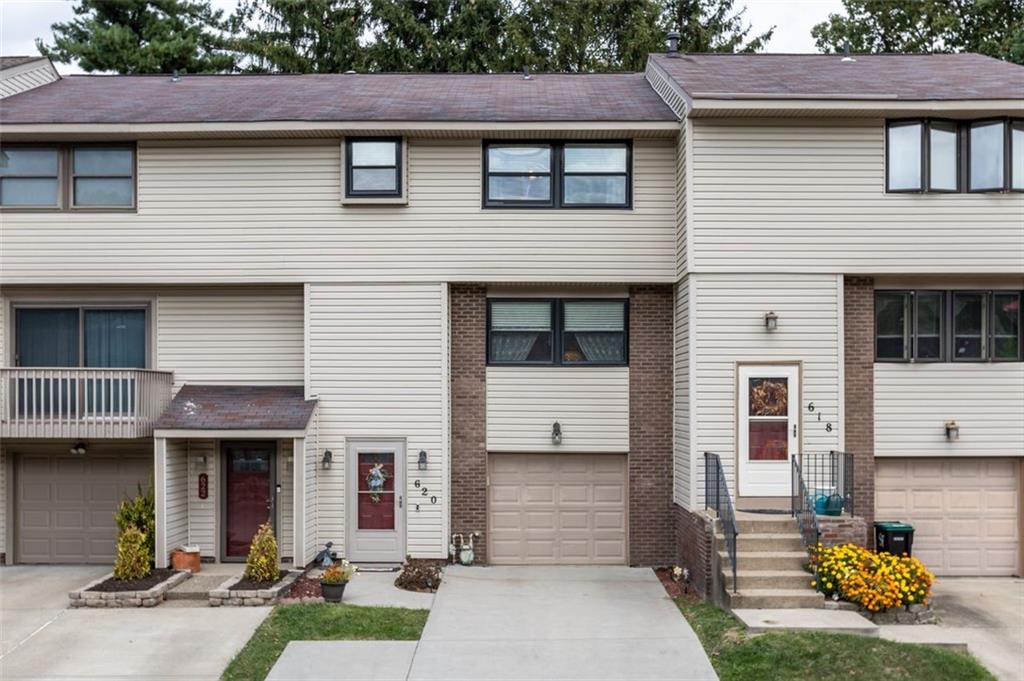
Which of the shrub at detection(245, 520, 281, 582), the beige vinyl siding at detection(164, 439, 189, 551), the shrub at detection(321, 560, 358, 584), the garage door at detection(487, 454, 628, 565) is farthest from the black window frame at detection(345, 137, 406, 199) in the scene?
the shrub at detection(321, 560, 358, 584)

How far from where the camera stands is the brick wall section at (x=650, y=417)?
14.8 m

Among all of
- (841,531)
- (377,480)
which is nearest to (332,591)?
(377,480)

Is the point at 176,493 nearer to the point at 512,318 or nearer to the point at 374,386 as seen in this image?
the point at 374,386

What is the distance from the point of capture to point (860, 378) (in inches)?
550

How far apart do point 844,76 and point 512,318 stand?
6733mm

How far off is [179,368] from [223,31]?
20747 millimetres

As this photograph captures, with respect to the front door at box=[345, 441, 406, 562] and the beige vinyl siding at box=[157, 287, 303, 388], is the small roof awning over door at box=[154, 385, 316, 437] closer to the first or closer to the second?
the beige vinyl siding at box=[157, 287, 303, 388]

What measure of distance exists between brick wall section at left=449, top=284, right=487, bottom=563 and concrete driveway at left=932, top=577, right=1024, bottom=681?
22.3 ft

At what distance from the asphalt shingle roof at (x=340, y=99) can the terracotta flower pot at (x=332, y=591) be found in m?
6.94

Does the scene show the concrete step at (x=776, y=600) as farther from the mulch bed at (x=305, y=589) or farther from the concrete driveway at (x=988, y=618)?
the mulch bed at (x=305, y=589)

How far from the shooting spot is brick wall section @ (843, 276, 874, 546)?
13.9 metres

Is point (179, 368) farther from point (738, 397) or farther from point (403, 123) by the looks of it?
point (738, 397)

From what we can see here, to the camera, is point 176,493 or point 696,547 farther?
point 176,493

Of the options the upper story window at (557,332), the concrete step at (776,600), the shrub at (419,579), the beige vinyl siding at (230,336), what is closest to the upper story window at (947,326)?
the upper story window at (557,332)
